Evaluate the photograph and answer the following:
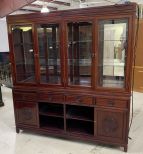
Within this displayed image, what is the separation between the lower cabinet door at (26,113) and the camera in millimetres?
2934

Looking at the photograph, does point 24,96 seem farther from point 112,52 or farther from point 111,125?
point 112,52

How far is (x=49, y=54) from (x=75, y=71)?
471 millimetres

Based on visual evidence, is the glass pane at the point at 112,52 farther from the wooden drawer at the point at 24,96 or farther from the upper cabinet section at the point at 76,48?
the wooden drawer at the point at 24,96

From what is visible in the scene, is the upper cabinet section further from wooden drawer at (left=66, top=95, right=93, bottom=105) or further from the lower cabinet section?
the lower cabinet section

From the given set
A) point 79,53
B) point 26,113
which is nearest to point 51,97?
point 26,113

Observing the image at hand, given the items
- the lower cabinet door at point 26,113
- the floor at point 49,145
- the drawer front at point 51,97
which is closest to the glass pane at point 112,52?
the drawer front at point 51,97

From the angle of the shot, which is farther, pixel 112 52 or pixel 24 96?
pixel 24 96

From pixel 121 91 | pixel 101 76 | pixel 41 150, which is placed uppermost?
pixel 101 76

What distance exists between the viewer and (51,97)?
2.76 meters

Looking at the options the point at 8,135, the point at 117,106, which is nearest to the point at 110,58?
the point at 117,106

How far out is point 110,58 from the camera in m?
2.61

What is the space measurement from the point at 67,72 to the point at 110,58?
0.62 m

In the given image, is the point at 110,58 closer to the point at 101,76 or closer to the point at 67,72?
the point at 101,76

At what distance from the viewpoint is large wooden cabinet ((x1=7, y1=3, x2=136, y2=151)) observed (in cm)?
237
